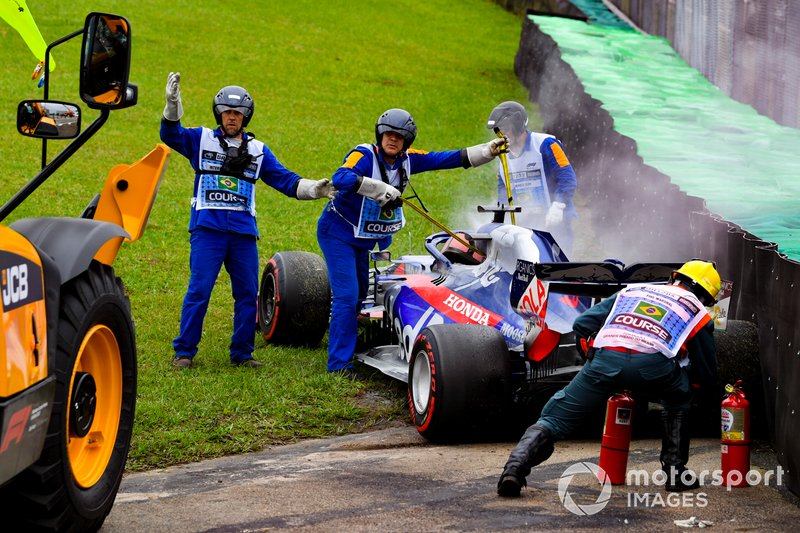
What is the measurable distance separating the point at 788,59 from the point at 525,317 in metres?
9.88

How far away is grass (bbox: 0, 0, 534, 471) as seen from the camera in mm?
8320

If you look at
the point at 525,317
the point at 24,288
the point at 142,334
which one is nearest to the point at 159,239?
the point at 142,334

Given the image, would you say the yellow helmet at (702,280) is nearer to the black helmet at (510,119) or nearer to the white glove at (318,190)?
the white glove at (318,190)

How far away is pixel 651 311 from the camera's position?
6387 mm

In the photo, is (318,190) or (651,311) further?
(318,190)

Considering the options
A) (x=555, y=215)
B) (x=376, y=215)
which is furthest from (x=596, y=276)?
Answer: (x=555, y=215)

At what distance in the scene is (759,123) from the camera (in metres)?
15.8

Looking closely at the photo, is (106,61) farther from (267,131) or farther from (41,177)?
(267,131)

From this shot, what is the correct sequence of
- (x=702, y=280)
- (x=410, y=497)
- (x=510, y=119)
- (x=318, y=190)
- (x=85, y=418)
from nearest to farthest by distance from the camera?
(x=85, y=418) < (x=410, y=497) < (x=702, y=280) < (x=318, y=190) < (x=510, y=119)

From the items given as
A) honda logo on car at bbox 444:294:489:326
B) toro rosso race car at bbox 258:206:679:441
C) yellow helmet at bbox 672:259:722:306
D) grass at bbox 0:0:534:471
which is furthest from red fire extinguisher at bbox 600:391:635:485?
grass at bbox 0:0:534:471

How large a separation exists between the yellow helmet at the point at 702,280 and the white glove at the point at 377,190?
291cm

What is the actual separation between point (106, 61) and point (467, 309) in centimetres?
403

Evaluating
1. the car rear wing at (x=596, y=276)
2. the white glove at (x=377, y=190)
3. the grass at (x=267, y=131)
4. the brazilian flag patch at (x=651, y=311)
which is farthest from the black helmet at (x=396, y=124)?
the brazilian flag patch at (x=651, y=311)

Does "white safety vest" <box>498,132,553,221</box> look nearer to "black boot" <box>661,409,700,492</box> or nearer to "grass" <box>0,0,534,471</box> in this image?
"grass" <box>0,0,534,471</box>
